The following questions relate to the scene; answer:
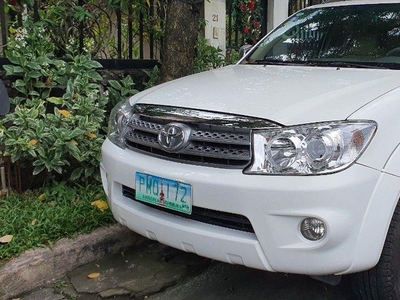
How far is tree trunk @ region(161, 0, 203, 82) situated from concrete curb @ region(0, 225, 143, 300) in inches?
72.5

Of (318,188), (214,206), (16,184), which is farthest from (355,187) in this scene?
(16,184)

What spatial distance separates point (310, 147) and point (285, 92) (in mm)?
453

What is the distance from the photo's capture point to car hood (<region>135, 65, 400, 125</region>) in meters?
2.19

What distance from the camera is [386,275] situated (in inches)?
89.0

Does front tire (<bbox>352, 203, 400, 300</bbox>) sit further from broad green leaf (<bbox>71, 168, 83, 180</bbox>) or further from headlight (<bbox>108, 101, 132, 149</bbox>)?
broad green leaf (<bbox>71, 168, 83, 180</bbox>)

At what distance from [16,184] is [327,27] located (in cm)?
260

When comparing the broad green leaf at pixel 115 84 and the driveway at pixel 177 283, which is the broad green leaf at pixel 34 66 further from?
the driveway at pixel 177 283

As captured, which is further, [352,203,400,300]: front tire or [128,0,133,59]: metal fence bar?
[128,0,133,59]: metal fence bar

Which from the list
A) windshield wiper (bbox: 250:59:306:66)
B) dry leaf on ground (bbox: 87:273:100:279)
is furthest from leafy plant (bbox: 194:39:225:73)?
dry leaf on ground (bbox: 87:273:100:279)

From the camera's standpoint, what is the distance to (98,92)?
4047 mm

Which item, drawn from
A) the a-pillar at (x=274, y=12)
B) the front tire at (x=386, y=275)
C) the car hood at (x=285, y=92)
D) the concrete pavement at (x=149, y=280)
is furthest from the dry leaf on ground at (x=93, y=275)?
the a-pillar at (x=274, y=12)

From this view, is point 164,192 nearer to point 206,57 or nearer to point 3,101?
point 3,101

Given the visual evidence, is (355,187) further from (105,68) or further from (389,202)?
(105,68)

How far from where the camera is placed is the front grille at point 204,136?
2.20m
